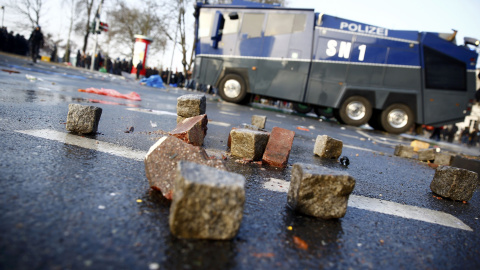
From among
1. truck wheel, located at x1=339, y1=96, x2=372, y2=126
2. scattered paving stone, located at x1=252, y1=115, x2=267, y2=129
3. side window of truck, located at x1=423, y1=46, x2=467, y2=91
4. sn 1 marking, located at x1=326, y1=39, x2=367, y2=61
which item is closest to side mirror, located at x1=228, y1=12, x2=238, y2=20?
sn 1 marking, located at x1=326, y1=39, x2=367, y2=61

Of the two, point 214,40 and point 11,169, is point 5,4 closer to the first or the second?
point 214,40

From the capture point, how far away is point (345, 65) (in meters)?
11.2

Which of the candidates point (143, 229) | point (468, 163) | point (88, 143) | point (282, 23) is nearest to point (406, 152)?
point (468, 163)

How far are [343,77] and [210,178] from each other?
11016 mm

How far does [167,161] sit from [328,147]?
8.55ft

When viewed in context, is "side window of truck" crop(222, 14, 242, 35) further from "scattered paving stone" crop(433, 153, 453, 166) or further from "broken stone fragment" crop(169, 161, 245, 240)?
"broken stone fragment" crop(169, 161, 245, 240)

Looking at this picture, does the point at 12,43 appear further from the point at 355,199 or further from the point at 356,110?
the point at 355,199

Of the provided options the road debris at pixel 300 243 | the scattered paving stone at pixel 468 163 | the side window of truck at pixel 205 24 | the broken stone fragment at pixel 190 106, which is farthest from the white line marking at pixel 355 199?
the side window of truck at pixel 205 24

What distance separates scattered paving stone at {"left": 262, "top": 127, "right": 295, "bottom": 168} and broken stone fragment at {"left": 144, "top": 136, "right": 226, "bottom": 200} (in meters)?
1.16

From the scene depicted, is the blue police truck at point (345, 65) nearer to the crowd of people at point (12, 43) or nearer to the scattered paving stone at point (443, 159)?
the scattered paving stone at point (443, 159)

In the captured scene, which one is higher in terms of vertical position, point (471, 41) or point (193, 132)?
point (471, 41)

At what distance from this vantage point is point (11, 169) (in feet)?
4.90

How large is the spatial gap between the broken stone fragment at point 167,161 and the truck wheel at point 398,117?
1125 cm

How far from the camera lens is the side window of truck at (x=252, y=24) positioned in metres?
11.8
